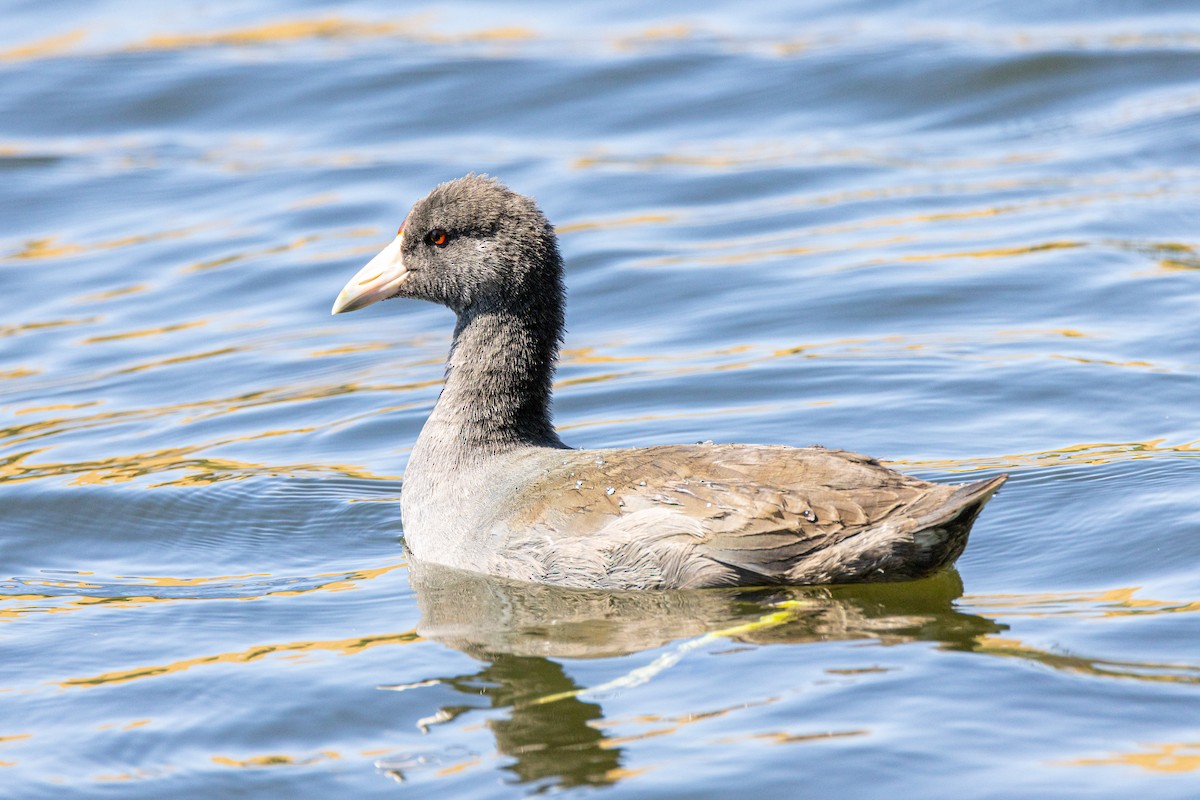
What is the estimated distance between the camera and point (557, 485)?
590 centimetres

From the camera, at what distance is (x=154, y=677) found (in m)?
5.57

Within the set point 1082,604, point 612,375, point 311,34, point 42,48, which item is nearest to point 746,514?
point 1082,604

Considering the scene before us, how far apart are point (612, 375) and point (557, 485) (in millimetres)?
3019

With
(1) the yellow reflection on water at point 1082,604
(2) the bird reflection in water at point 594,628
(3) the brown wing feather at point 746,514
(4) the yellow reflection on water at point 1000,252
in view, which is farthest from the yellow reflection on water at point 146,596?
(4) the yellow reflection on water at point 1000,252

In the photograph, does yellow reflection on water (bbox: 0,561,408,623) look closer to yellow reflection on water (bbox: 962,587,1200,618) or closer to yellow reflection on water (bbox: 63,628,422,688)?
yellow reflection on water (bbox: 63,628,422,688)

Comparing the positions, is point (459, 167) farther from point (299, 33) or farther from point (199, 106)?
point (299, 33)

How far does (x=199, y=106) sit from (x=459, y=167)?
3.53m

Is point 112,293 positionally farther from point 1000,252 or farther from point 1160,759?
point 1160,759

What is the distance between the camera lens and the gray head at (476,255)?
6.56 m

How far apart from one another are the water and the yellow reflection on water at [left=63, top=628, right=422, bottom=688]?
2 cm

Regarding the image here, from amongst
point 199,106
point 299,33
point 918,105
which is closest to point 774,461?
point 918,105

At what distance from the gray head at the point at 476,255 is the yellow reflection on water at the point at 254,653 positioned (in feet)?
4.90

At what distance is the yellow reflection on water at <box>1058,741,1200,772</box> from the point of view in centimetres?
442

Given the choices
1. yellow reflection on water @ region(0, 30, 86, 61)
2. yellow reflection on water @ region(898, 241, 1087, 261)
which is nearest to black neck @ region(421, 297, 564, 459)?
yellow reflection on water @ region(898, 241, 1087, 261)
